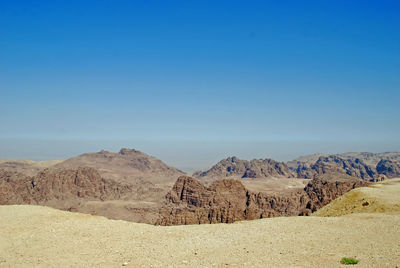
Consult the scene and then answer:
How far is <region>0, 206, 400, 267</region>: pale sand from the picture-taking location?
49.4 ft

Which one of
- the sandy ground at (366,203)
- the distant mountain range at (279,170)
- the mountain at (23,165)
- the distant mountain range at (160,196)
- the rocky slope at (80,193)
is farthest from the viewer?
the distant mountain range at (279,170)

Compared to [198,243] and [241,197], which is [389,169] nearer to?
[241,197]

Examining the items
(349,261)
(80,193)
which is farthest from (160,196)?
(349,261)

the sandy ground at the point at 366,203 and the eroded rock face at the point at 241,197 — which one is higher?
the sandy ground at the point at 366,203

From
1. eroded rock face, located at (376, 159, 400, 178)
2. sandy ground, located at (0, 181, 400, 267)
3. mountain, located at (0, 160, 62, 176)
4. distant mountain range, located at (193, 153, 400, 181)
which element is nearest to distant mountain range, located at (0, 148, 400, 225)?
sandy ground, located at (0, 181, 400, 267)

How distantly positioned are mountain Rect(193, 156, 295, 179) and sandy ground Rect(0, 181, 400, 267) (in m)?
161

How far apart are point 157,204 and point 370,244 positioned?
78957mm

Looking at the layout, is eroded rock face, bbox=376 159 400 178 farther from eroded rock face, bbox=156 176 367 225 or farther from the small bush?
the small bush

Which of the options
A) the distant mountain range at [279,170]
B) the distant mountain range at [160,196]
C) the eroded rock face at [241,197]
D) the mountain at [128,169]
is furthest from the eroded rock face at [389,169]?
the mountain at [128,169]

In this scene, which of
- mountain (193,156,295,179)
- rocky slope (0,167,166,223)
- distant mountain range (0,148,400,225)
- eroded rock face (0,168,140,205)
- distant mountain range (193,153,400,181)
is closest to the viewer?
distant mountain range (0,148,400,225)

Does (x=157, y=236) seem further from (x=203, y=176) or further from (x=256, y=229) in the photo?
(x=203, y=176)

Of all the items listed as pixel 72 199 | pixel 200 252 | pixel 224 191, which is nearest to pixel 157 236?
pixel 200 252

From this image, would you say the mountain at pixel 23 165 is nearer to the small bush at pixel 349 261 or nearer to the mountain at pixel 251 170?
the mountain at pixel 251 170

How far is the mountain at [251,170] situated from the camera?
184m
